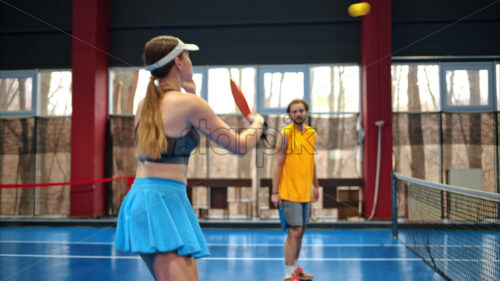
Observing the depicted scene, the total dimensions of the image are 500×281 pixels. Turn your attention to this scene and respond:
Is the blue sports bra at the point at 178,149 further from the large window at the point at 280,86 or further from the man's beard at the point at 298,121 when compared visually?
the large window at the point at 280,86

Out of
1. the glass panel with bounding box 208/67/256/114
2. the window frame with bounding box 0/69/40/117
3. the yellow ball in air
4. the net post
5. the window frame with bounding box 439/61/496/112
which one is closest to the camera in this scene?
the net post

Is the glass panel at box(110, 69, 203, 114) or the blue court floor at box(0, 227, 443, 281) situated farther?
the glass panel at box(110, 69, 203, 114)

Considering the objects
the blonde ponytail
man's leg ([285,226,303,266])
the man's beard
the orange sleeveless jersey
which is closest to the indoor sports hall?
man's leg ([285,226,303,266])

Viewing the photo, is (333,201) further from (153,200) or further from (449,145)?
(153,200)

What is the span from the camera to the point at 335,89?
Answer: 26.3 feet

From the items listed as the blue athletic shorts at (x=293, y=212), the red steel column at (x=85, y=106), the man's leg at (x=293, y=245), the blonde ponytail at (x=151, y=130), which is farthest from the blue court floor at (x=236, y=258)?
the blonde ponytail at (x=151, y=130)

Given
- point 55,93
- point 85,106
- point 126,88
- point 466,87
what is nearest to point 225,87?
point 126,88

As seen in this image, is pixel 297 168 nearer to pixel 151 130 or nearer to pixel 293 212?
pixel 293 212

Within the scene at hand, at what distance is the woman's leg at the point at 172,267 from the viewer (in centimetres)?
145

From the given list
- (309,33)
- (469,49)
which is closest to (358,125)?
(309,33)

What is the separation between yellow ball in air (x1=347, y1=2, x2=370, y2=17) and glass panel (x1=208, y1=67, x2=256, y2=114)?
2.33m

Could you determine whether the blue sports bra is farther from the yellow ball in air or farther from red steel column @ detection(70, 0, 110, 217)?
red steel column @ detection(70, 0, 110, 217)

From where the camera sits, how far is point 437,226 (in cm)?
696

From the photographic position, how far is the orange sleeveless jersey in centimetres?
388
